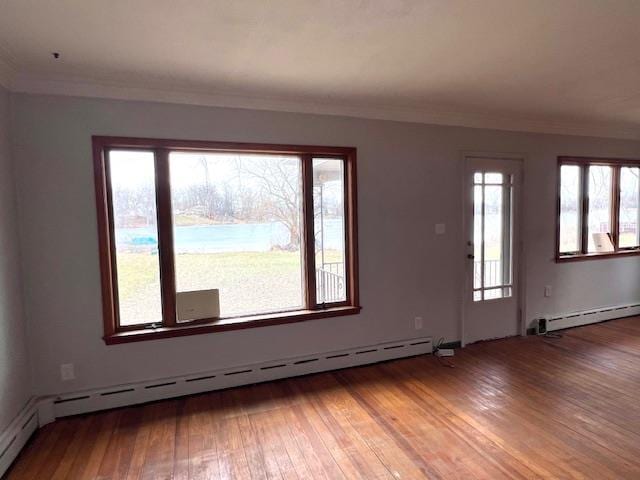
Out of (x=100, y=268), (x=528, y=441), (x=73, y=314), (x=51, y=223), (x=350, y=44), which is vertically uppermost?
(x=350, y=44)

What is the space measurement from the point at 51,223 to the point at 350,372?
2623mm

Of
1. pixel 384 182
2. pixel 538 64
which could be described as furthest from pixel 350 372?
pixel 538 64

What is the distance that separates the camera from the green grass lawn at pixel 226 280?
8.89 ft

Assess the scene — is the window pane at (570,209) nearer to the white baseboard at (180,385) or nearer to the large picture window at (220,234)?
the white baseboard at (180,385)

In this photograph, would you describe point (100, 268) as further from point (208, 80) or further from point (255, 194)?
point (208, 80)

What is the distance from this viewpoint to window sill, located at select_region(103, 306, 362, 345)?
2.64m

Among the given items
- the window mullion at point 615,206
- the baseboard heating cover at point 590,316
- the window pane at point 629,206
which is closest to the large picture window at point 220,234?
the baseboard heating cover at point 590,316

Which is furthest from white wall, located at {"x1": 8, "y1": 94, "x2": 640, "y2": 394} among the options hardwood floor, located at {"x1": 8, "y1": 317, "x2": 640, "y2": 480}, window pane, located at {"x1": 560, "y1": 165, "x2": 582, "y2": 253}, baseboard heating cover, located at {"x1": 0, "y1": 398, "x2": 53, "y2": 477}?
hardwood floor, located at {"x1": 8, "y1": 317, "x2": 640, "y2": 480}

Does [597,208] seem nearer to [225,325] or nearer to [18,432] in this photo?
[225,325]

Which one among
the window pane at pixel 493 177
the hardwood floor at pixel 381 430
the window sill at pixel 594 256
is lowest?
the hardwood floor at pixel 381 430

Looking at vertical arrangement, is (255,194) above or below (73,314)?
above

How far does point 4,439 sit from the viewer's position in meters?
2.00

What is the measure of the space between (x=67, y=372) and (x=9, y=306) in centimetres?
63

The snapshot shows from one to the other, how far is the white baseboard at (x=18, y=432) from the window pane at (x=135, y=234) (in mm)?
728
